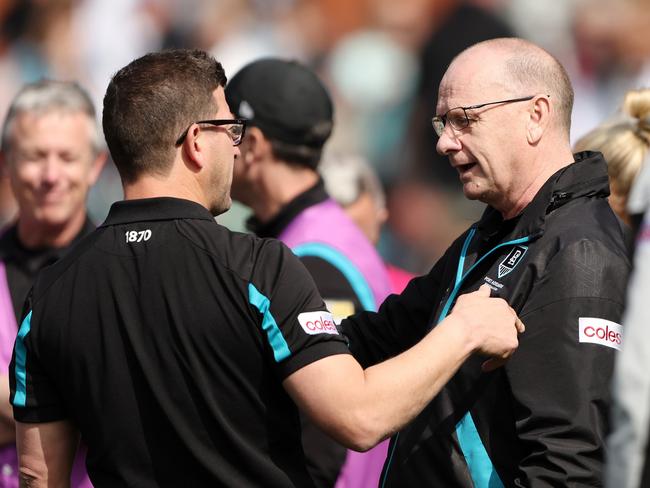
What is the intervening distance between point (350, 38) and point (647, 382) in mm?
6127

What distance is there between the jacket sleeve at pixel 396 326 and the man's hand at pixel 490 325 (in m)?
0.55

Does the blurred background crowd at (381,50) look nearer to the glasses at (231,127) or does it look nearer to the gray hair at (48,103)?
the gray hair at (48,103)

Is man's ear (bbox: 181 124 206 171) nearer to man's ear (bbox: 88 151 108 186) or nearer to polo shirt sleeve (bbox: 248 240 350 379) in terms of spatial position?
polo shirt sleeve (bbox: 248 240 350 379)

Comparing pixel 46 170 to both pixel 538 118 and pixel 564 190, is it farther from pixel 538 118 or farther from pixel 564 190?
pixel 564 190

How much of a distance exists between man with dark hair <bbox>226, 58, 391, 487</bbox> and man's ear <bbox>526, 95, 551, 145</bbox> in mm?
1245

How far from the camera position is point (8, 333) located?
4004mm

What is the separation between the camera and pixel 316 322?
2.60 m

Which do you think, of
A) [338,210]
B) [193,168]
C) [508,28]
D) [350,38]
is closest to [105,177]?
[350,38]

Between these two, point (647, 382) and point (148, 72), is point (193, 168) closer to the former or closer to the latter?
point (148, 72)

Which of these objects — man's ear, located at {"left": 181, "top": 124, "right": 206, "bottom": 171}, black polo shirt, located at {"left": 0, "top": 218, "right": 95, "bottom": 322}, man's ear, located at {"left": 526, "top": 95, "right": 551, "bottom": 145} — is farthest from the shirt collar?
black polo shirt, located at {"left": 0, "top": 218, "right": 95, "bottom": 322}

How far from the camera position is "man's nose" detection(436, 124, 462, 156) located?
3.07 m

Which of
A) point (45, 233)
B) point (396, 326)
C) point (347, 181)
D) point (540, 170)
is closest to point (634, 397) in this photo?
point (540, 170)

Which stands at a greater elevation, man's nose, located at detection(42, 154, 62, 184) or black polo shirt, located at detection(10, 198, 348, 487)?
man's nose, located at detection(42, 154, 62, 184)

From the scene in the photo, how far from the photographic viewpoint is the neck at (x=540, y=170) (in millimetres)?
2996
